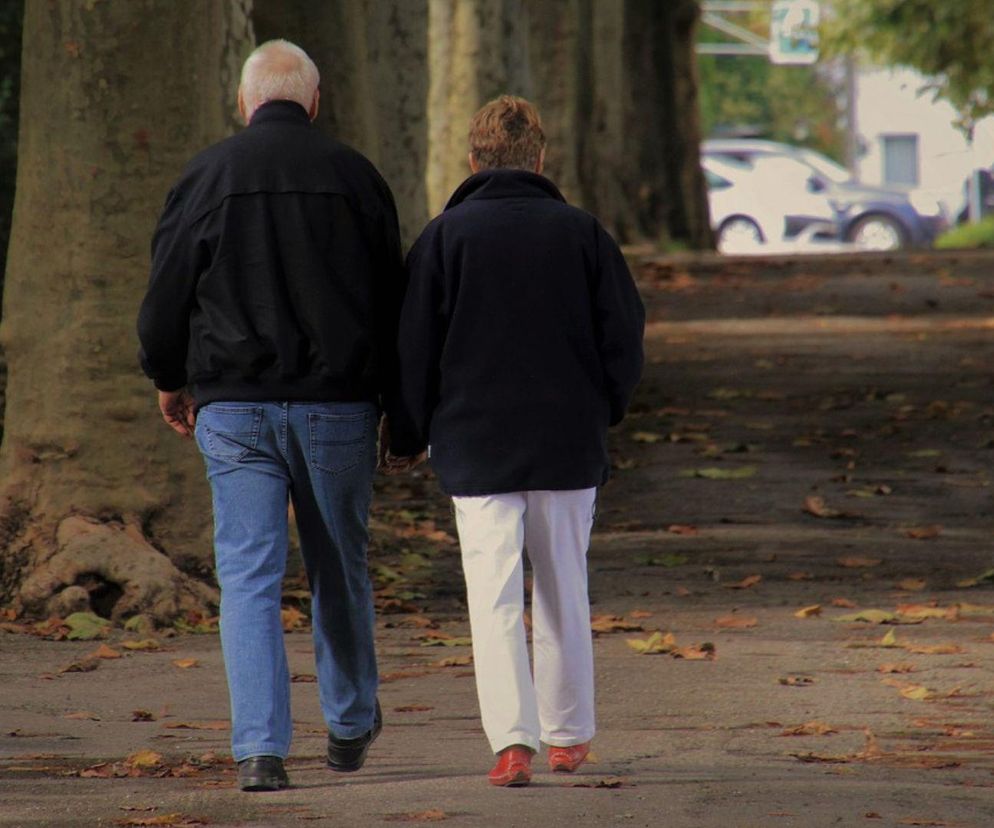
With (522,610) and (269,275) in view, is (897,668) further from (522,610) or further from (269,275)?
(269,275)

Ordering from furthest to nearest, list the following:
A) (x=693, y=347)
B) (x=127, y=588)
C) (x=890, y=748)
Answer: (x=693, y=347) → (x=127, y=588) → (x=890, y=748)

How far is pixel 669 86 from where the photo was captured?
3092cm

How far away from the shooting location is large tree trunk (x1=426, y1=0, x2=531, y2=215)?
19703 mm

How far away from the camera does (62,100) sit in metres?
9.24

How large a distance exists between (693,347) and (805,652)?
9.81 metres

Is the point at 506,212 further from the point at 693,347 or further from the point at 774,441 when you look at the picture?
the point at 693,347

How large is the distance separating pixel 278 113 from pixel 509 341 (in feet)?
2.76

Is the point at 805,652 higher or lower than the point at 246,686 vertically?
lower

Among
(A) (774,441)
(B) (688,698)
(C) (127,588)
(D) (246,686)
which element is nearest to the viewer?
(D) (246,686)

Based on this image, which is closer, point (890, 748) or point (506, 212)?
point (506, 212)

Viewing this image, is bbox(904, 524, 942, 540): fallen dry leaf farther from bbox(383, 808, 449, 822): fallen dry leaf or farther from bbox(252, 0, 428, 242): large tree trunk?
bbox(383, 808, 449, 822): fallen dry leaf

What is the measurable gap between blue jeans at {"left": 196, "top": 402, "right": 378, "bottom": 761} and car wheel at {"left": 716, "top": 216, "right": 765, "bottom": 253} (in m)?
38.4

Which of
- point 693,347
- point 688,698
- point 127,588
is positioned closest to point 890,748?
point 688,698

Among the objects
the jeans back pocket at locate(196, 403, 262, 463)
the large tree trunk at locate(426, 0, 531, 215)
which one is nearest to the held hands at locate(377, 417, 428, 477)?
the jeans back pocket at locate(196, 403, 262, 463)
